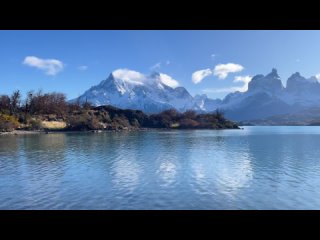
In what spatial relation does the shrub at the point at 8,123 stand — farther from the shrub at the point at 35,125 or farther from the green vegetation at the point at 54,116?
the shrub at the point at 35,125

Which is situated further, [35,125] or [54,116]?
[54,116]

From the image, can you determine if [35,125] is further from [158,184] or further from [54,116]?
[158,184]

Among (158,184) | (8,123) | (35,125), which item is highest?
(8,123)

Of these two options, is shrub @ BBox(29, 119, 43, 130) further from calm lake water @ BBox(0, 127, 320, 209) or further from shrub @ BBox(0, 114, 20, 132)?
calm lake water @ BBox(0, 127, 320, 209)

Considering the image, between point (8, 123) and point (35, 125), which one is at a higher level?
point (8, 123)

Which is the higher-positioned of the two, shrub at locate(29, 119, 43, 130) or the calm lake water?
shrub at locate(29, 119, 43, 130)

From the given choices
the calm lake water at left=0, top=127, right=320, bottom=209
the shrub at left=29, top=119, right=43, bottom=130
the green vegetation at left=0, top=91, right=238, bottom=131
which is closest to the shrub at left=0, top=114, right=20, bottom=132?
the green vegetation at left=0, top=91, right=238, bottom=131

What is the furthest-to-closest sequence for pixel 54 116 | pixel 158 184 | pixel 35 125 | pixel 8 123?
pixel 54 116, pixel 35 125, pixel 8 123, pixel 158 184

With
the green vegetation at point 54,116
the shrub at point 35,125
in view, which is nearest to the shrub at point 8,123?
the green vegetation at point 54,116

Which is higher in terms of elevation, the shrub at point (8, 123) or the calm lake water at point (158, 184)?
the shrub at point (8, 123)

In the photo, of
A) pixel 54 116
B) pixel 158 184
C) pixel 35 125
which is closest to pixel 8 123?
pixel 35 125

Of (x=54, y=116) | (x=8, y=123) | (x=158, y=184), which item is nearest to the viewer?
(x=158, y=184)
